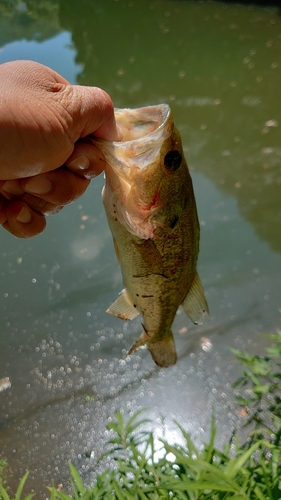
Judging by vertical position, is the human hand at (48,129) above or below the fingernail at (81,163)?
above

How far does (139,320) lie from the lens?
160 inches

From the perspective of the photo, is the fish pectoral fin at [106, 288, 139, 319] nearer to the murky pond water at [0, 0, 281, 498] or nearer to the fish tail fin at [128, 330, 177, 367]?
the fish tail fin at [128, 330, 177, 367]

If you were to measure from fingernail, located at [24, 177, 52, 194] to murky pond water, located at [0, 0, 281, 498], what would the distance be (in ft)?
7.48

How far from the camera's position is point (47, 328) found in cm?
410

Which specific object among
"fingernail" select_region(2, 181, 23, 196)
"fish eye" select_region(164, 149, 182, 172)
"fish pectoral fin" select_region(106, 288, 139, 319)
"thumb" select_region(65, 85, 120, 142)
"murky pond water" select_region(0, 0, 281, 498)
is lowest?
"murky pond water" select_region(0, 0, 281, 498)

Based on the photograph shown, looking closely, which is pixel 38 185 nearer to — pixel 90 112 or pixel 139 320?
pixel 90 112

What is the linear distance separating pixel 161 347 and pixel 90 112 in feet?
4.36

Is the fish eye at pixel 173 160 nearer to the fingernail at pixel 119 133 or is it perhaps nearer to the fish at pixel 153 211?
the fish at pixel 153 211

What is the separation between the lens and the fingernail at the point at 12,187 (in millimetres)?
1851

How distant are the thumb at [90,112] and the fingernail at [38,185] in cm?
27

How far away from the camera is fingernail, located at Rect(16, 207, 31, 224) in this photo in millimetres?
2021

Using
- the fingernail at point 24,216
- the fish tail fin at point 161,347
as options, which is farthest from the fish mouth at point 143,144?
the fish tail fin at point 161,347


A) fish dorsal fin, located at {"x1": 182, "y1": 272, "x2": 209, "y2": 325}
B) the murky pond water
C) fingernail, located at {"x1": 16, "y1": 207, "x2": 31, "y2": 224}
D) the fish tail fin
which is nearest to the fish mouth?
fingernail, located at {"x1": 16, "y1": 207, "x2": 31, "y2": 224}

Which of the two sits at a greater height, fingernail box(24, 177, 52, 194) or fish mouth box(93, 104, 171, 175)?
fish mouth box(93, 104, 171, 175)
